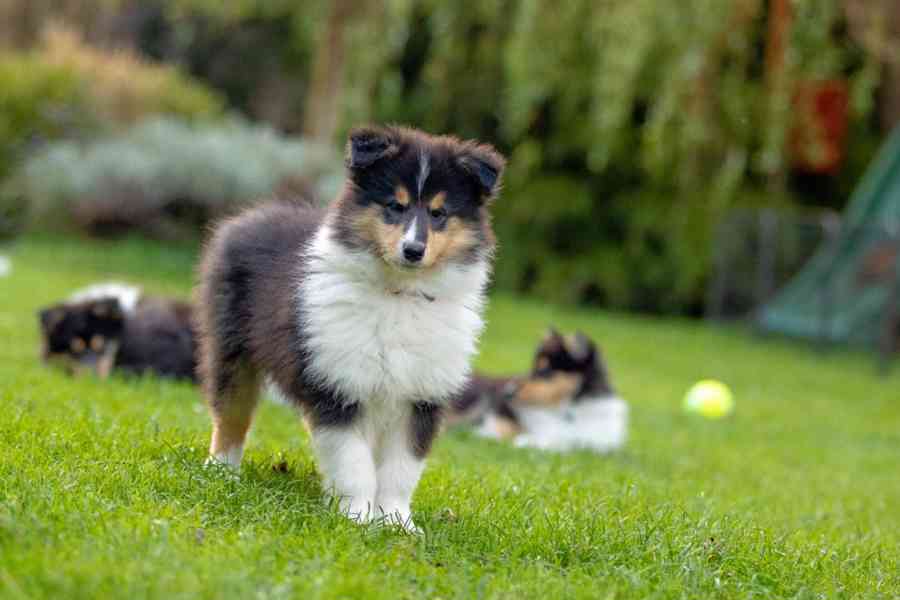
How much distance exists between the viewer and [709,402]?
11.6 m

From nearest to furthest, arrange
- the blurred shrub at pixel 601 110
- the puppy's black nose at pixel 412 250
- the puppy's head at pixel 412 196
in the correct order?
the puppy's black nose at pixel 412 250
the puppy's head at pixel 412 196
the blurred shrub at pixel 601 110

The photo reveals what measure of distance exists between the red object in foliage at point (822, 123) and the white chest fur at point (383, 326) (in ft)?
43.6

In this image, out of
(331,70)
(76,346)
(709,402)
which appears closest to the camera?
(76,346)

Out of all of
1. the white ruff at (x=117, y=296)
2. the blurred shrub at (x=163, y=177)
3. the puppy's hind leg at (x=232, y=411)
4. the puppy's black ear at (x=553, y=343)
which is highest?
the puppy's hind leg at (x=232, y=411)

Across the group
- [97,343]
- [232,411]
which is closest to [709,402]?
[97,343]

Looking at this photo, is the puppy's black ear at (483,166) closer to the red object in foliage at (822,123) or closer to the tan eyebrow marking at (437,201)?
the tan eyebrow marking at (437,201)

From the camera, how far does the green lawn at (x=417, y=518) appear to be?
12.1 feet

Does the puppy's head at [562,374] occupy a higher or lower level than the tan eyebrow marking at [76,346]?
higher

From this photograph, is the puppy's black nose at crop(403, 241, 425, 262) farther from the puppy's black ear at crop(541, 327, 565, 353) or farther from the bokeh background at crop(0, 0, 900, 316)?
the bokeh background at crop(0, 0, 900, 316)

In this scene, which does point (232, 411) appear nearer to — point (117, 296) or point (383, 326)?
point (383, 326)

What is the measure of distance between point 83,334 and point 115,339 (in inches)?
10.4

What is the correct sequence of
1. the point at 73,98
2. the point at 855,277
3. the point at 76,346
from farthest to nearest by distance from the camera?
1. the point at 73,98
2. the point at 855,277
3. the point at 76,346

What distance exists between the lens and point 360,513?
4582 millimetres

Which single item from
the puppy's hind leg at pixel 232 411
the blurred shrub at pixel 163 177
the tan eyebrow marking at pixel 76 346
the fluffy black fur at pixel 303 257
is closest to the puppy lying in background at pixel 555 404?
the tan eyebrow marking at pixel 76 346
